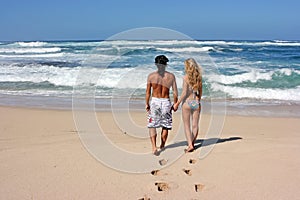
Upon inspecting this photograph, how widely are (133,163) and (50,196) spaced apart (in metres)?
1.24

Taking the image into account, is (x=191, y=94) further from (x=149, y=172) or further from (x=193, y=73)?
(x=149, y=172)

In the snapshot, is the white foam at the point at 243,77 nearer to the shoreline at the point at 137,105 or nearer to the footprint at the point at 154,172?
the shoreline at the point at 137,105

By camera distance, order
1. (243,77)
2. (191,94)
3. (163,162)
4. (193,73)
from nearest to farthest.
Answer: (163,162) < (193,73) < (191,94) < (243,77)

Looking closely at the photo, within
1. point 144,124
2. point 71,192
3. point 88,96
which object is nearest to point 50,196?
point 71,192

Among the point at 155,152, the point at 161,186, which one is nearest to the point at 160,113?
the point at 155,152

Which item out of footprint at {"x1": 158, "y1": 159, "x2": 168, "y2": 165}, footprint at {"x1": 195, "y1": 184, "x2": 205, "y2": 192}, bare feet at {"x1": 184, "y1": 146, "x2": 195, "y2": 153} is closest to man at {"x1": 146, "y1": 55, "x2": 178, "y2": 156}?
footprint at {"x1": 158, "y1": 159, "x2": 168, "y2": 165}

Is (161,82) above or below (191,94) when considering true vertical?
above

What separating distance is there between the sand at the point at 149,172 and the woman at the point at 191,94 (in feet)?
1.01

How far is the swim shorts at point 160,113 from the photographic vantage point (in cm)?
500

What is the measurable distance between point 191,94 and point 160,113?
1.79 feet

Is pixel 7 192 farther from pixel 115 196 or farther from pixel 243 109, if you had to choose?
pixel 243 109

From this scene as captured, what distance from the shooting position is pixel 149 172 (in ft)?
13.8

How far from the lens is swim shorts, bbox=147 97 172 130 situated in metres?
5.00

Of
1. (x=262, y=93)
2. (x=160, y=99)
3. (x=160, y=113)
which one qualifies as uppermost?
(x=160, y=99)
